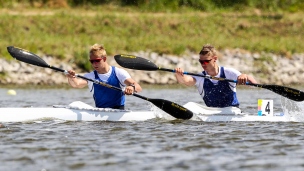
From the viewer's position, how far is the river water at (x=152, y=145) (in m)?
9.44

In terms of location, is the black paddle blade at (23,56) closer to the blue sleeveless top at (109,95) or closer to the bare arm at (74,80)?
the bare arm at (74,80)

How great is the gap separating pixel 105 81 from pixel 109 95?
33 centimetres

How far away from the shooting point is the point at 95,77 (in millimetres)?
14219

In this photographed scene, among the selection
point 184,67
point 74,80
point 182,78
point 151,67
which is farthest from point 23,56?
point 184,67

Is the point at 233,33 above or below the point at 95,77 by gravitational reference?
above

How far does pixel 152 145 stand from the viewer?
1100 centimetres

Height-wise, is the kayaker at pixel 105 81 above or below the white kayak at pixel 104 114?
above

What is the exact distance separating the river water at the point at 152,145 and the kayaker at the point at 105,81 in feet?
2.34

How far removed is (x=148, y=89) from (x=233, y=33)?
39.1 ft

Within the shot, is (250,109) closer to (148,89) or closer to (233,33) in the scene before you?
(148,89)

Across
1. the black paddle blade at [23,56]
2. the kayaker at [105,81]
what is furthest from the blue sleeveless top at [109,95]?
the black paddle blade at [23,56]

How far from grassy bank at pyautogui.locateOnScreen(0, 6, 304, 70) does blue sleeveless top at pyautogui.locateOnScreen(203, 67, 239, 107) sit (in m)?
15.7

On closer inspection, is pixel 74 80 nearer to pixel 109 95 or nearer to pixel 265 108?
pixel 109 95

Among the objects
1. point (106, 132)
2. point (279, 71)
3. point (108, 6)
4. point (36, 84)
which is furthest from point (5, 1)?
point (106, 132)
